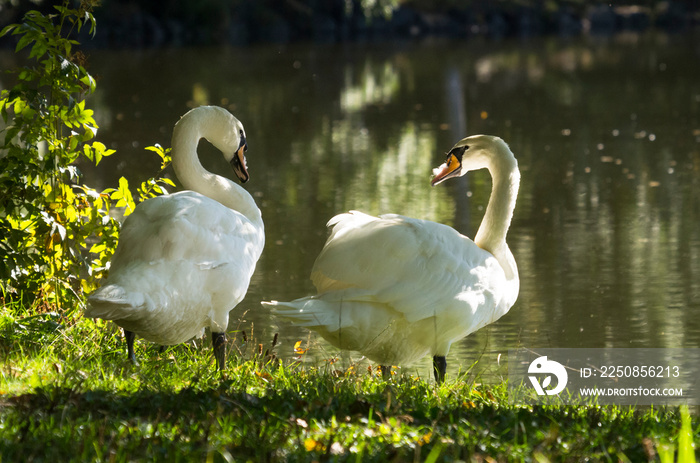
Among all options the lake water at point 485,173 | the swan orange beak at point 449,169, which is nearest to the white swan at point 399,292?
the lake water at point 485,173

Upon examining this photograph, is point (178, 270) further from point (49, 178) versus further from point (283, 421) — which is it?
point (49, 178)

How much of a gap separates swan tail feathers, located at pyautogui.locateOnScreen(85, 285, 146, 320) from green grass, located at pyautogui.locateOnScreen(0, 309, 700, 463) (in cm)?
28

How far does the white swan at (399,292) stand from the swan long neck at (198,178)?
28.8 inches

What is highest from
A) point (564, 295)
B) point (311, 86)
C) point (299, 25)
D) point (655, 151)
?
point (299, 25)

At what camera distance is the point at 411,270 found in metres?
5.00

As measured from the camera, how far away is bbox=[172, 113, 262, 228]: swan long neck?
5.86 meters

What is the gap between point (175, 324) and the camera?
4.84 metres

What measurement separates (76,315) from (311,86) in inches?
848

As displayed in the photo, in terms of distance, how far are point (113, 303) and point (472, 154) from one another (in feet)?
8.68

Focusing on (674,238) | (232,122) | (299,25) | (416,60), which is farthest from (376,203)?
(299,25)

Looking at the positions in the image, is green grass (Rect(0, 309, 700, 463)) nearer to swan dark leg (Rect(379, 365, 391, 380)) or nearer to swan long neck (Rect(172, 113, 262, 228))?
swan dark leg (Rect(379, 365, 391, 380))

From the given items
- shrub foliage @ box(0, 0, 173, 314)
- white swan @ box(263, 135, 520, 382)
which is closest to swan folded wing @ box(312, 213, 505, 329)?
white swan @ box(263, 135, 520, 382)

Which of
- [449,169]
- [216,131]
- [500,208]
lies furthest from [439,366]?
[216,131]

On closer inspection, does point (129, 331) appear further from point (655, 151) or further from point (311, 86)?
point (311, 86)
